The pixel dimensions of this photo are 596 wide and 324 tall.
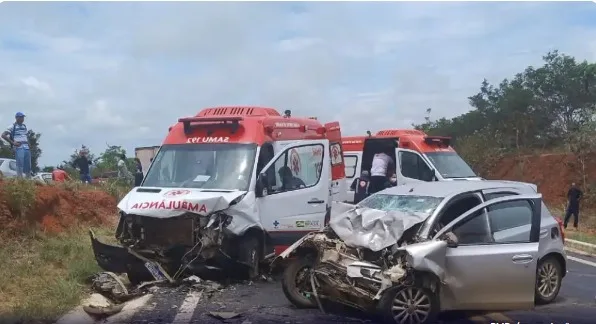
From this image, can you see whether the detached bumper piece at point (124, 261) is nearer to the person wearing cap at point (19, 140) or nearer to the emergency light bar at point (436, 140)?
the person wearing cap at point (19, 140)

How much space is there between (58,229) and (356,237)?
7.35 metres

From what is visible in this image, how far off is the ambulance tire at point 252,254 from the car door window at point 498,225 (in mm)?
3272

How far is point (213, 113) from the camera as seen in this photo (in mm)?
11938

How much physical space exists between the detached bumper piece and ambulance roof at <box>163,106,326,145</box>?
2127mm

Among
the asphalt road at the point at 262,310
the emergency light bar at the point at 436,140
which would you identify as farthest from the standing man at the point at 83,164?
the asphalt road at the point at 262,310

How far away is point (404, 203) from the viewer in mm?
8523

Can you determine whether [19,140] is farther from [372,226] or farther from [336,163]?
[372,226]

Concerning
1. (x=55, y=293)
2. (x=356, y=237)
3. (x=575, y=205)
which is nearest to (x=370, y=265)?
(x=356, y=237)

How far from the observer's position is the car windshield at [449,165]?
54.1 feet

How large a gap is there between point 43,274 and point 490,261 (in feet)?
19.8

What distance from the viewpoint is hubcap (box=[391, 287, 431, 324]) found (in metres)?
7.26

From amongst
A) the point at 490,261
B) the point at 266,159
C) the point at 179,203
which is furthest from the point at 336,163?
the point at 490,261

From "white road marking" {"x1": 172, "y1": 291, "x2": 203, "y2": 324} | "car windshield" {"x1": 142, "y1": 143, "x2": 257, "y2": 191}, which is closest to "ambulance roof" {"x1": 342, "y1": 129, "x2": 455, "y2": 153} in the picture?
"car windshield" {"x1": 142, "y1": 143, "x2": 257, "y2": 191}

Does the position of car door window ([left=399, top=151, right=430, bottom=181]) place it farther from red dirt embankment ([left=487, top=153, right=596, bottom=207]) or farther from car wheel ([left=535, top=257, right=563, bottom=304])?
red dirt embankment ([left=487, top=153, right=596, bottom=207])
